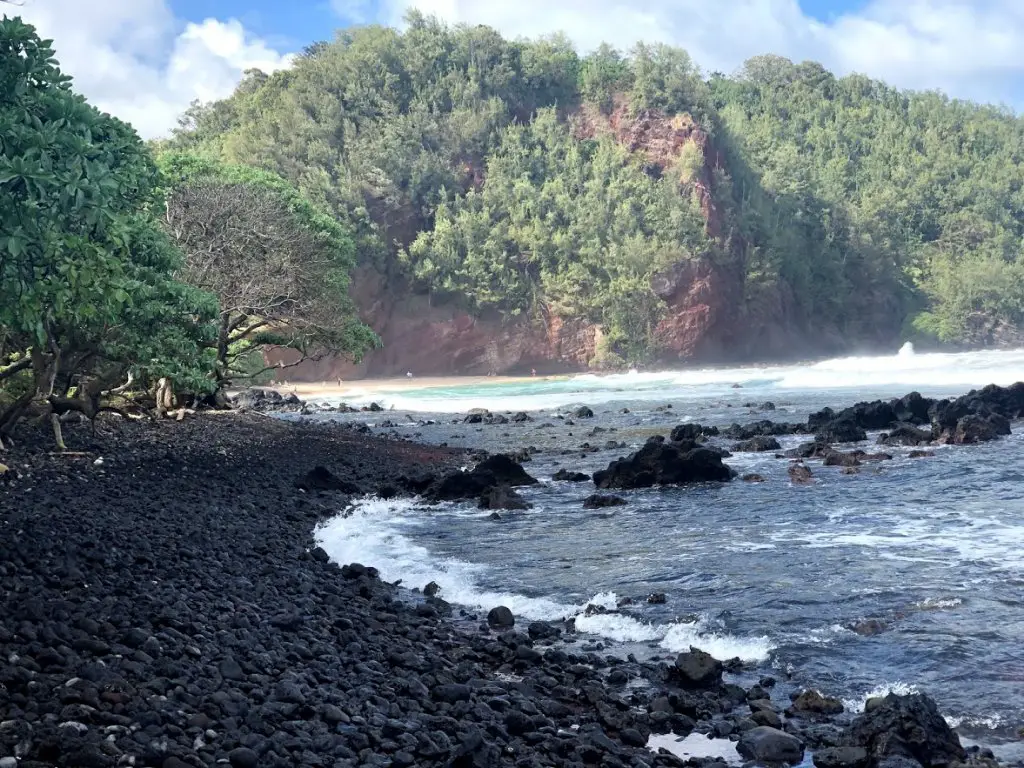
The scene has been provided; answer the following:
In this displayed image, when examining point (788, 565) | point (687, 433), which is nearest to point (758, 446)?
point (687, 433)

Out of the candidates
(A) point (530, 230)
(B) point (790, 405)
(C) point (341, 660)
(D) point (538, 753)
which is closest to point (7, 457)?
(C) point (341, 660)

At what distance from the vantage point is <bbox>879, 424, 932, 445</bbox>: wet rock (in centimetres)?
2414

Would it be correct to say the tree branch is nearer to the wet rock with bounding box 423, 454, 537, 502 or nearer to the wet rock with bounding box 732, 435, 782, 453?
the wet rock with bounding box 423, 454, 537, 502

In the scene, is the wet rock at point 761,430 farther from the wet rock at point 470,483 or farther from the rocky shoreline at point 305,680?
the rocky shoreline at point 305,680

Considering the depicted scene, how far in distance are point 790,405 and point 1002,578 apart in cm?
2842

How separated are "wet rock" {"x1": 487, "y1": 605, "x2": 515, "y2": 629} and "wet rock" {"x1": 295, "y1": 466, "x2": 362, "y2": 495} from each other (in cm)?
881

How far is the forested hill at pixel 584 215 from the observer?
6831 centimetres

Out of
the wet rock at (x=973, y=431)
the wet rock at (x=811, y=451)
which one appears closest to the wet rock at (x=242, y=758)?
the wet rock at (x=811, y=451)

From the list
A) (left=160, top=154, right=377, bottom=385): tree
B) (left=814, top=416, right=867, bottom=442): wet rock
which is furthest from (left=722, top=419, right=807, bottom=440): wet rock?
(left=160, top=154, right=377, bottom=385): tree

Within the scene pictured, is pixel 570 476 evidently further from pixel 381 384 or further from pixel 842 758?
pixel 381 384

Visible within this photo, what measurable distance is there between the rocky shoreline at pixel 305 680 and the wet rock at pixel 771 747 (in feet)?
0.05

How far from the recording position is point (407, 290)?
68.8 meters

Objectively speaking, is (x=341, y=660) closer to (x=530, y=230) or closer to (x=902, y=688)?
(x=902, y=688)

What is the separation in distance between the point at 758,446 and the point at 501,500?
379 inches
